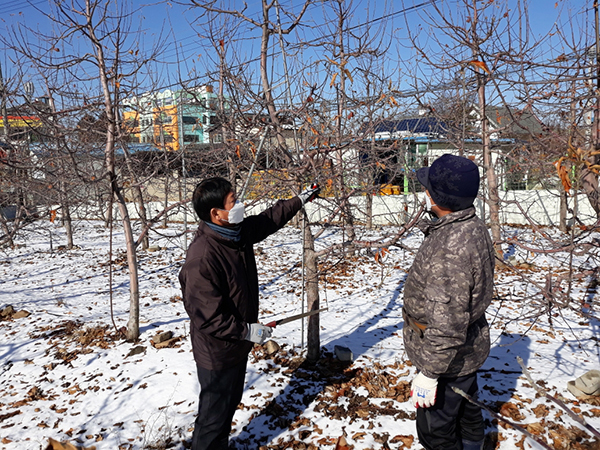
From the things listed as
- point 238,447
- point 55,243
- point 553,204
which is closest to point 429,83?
point 238,447

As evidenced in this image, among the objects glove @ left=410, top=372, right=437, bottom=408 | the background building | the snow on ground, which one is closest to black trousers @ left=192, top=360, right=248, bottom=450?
the snow on ground

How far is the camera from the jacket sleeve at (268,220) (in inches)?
101

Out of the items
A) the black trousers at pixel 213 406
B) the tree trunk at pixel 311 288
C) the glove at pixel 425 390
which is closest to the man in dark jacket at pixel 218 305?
the black trousers at pixel 213 406

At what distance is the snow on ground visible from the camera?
113 inches

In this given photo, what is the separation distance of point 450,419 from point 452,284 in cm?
83

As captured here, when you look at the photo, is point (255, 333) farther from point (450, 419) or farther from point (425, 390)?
point (450, 419)

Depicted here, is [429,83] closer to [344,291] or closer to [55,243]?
[344,291]

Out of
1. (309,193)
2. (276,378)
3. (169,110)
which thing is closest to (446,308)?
(309,193)

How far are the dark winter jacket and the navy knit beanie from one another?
1208 millimetres

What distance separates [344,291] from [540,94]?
14.4ft

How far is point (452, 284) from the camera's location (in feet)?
5.89

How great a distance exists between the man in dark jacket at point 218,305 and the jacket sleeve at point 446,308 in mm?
1028

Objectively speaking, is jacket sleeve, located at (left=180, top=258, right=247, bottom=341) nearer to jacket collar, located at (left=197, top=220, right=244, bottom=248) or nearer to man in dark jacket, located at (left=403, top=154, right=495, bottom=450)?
jacket collar, located at (left=197, top=220, right=244, bottom=248)

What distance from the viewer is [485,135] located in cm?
598
